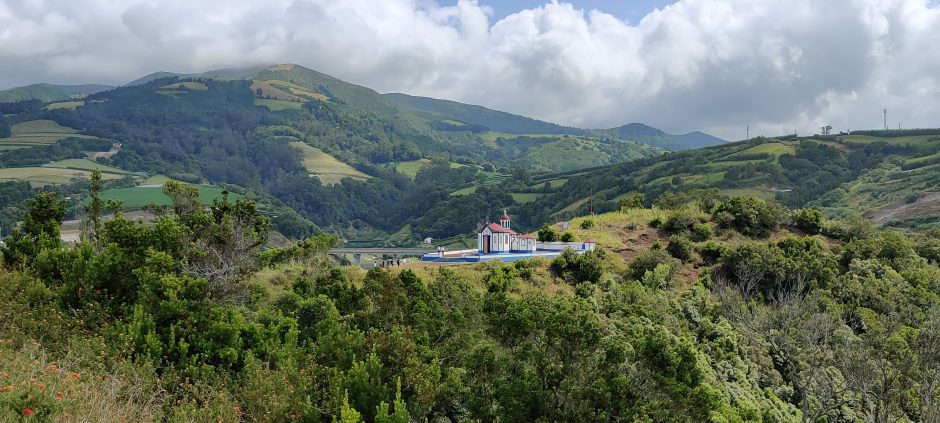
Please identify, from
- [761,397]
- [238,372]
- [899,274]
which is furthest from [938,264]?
[238,372]

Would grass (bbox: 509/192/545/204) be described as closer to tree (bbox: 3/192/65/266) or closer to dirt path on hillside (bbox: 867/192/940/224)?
dirt path on hillside (bbox: 867/192/940/224)

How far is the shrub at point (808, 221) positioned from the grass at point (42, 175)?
166325 mm

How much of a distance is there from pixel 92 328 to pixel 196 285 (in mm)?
2592

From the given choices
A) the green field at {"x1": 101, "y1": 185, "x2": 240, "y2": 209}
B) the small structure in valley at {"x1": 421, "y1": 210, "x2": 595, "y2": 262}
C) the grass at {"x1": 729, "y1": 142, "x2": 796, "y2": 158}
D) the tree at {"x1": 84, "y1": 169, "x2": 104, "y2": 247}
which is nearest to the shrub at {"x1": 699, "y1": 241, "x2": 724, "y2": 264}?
the small structure in valley at {"x1": 421, "y1": 210, "x2": 595, "y2": 262}

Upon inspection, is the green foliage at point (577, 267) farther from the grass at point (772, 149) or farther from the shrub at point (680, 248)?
the grass at point (772, 149)

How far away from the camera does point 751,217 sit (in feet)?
147

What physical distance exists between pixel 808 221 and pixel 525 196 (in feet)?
419

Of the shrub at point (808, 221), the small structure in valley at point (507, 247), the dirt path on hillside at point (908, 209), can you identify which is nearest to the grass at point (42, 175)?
the small structure in valley at point (507, 247)

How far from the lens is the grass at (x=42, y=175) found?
519 feet

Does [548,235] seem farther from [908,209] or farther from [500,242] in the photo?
[908,209]

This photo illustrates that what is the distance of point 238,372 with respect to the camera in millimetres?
14883

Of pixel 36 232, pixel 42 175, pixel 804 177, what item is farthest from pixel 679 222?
pixel 42 175

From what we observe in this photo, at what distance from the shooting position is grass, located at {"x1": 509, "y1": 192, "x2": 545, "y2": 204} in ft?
556

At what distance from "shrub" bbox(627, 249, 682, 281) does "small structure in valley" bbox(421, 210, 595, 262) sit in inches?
107
